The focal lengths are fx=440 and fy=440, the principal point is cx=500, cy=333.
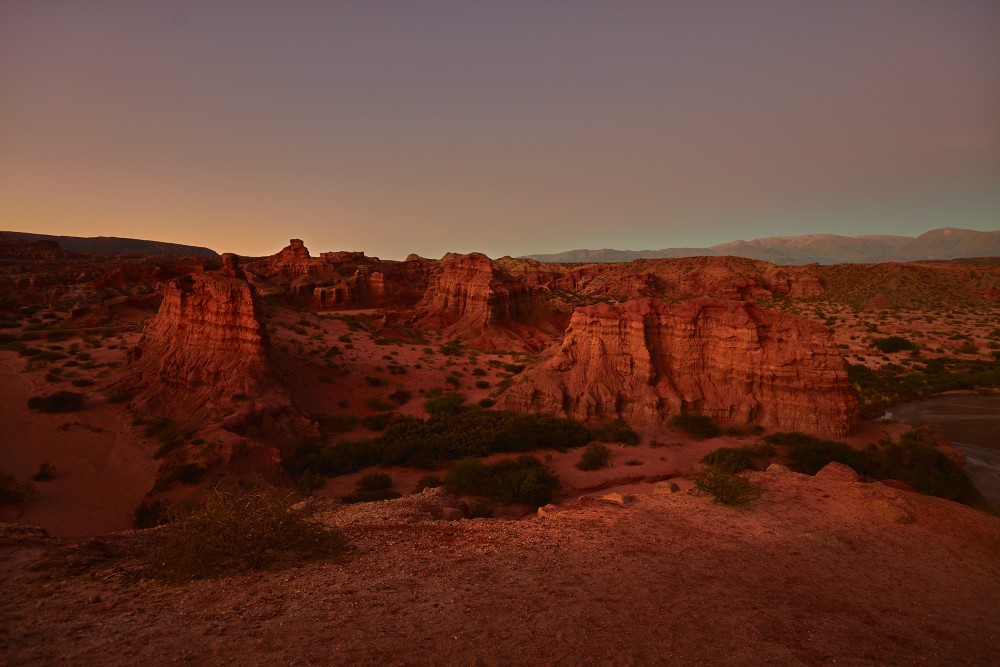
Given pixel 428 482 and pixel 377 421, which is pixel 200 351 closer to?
pixel 377 421

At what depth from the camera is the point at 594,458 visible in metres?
16.1

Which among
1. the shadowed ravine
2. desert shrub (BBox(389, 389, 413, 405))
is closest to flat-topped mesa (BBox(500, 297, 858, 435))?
the shadowed ravine

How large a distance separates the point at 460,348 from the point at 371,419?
19.2m

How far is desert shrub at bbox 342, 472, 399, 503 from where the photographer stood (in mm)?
13688

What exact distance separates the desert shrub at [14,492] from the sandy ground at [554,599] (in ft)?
24.1

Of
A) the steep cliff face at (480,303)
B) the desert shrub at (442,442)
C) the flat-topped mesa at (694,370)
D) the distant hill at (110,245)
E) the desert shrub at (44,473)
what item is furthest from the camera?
the distant hill at (110,245)

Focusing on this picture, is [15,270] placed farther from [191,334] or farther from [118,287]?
[191,334]

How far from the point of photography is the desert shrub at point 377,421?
67.3 feet

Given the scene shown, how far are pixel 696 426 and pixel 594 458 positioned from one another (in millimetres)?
5282

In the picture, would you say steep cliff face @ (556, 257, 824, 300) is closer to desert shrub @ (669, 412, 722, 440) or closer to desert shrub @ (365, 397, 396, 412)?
desert shrub @ (669, 412, 722, 440)

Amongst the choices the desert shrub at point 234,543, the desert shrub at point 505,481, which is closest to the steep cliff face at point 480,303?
the desert shrub at point 505,481

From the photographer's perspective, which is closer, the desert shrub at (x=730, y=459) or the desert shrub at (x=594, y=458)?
the desert shrub at (x=730, y=459)

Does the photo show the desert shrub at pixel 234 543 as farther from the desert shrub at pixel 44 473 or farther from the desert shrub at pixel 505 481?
the desert shrub at pixel 44 473

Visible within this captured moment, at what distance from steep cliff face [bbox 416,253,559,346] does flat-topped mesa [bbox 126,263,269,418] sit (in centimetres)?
2598
